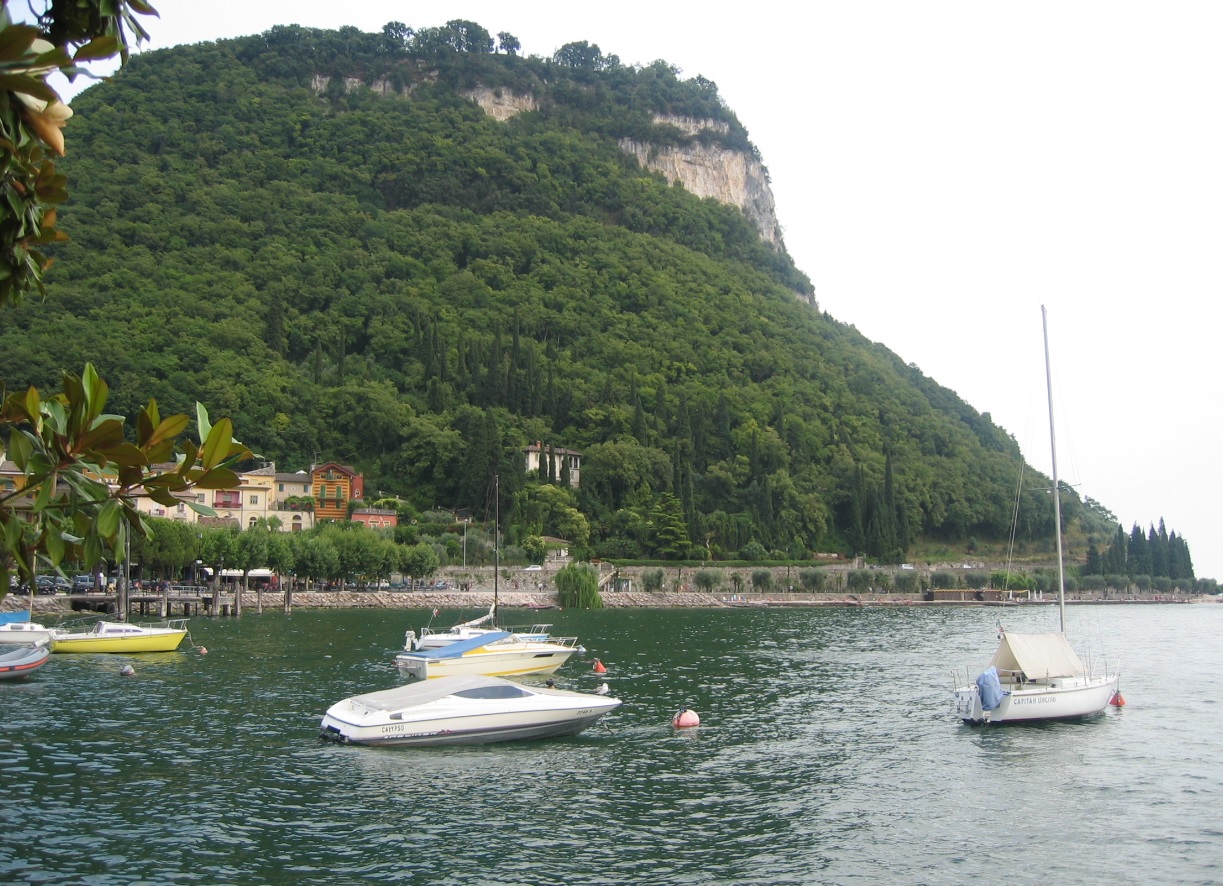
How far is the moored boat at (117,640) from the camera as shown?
64.0m

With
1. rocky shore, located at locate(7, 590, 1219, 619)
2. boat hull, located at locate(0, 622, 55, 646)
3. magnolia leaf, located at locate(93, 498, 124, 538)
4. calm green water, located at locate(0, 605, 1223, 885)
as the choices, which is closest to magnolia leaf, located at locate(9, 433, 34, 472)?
magnolia leaf, located at locate(93, 498, 124, 538)

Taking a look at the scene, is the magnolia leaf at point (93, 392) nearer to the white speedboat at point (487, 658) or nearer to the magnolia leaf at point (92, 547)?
the magnolia leaf at point (92, 547)

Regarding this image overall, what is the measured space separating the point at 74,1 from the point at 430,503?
152 m

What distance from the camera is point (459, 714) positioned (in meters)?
36.2

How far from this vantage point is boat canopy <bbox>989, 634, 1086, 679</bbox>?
4438 centimetres

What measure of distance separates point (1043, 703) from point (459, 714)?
2369 cm

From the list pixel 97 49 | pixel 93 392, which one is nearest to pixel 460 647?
pixel 93 392

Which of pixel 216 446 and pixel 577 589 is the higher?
pixel 216 446

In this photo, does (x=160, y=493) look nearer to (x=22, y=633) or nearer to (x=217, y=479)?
(x=217, y=479)

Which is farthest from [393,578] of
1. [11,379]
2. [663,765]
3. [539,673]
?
[663,765]

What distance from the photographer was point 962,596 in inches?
6580

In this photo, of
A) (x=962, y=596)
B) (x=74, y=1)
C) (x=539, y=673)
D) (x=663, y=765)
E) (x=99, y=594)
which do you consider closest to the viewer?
(x=74, y=1)

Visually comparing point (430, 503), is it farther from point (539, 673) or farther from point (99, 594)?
point (539, 673)

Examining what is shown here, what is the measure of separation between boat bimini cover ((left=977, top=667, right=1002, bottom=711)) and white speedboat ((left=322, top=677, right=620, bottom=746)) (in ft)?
50.2
